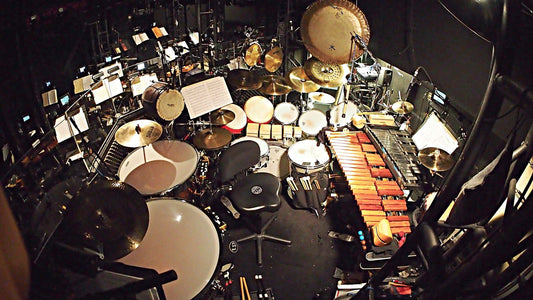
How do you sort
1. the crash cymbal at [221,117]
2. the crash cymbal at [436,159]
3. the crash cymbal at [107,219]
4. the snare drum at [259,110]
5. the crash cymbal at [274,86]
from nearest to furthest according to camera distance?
1. the crash cymbal at [107,219]
2. the crash cymbal at [436,159]
3. the crash cymbal at [221,117]
4. the crash cymbal at [274,86]
5. the snare drum at [259,110]

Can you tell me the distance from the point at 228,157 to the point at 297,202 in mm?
1741

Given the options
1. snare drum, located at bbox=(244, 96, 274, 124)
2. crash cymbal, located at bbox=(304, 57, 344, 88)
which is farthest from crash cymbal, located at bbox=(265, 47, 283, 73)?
crash cymbal, located at bbox=(304, 57, 344, 88)

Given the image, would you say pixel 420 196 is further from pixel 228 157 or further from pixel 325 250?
pixel 228 157

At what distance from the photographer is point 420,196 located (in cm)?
505

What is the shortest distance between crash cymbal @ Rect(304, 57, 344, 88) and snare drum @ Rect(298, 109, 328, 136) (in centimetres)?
97

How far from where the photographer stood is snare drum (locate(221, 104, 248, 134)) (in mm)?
6477

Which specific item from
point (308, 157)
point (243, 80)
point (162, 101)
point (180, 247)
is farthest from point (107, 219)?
point (243, 80)

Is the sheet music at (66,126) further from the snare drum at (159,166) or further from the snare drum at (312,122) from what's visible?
the snare drum at (312,122)

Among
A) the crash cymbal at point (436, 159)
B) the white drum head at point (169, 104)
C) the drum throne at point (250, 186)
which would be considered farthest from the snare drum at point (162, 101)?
the crash cymbal at point (436, 159)

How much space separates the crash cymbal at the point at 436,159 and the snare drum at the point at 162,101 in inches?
143

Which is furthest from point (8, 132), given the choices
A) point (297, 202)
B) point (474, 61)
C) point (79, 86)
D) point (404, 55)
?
point (404, 55)

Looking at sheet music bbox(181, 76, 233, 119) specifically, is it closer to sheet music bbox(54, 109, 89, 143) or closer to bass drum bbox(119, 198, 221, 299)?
sheet music bbox(54, 109, 89, 143)

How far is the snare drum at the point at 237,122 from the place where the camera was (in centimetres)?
648

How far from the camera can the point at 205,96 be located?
5117 millimetres
